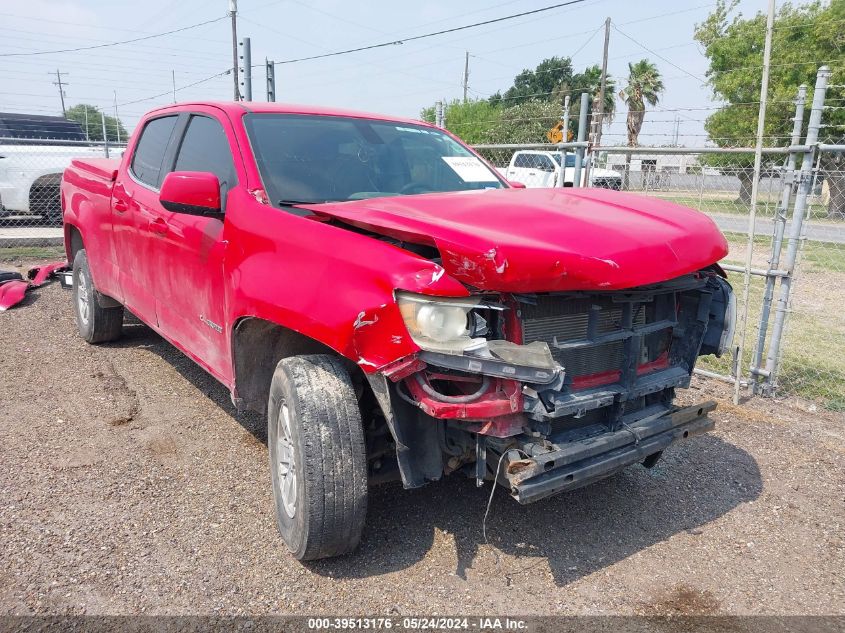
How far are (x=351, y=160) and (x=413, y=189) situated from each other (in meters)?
0.38

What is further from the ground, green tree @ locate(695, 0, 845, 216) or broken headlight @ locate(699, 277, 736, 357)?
green tree @ locate(695, 0, 845, 216)

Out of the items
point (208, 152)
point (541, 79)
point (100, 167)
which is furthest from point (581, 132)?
point (541, 79)

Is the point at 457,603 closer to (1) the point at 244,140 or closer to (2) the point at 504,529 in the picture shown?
(2) the point at 504,529

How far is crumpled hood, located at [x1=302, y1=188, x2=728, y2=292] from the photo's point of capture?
240cm

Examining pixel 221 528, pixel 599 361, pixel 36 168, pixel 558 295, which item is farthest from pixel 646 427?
pixel 36 168

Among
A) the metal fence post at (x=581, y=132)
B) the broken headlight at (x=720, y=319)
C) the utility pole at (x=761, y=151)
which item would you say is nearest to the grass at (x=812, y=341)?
the utility pole at (x=761, y=151)

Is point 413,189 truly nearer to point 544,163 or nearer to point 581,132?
point 581,132

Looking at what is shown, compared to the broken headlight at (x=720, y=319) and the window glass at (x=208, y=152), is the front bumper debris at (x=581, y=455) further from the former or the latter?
the window glass at (x=208, y=152)

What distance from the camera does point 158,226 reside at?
13.4ft

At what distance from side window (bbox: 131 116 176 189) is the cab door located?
0.24m

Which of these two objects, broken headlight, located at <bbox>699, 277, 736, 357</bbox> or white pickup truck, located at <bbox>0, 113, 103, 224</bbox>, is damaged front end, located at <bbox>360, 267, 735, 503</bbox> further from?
white pickup truck, located at <bbox>0, 113, 103, 224</bbox>

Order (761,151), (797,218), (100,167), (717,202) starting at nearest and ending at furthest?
(761,151) → (797,218) → (100,167) → (717,202)

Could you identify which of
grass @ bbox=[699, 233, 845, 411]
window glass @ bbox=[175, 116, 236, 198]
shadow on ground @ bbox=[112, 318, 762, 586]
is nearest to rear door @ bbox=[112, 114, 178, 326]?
window glass @ bbox=[175, 116, 236, 198]

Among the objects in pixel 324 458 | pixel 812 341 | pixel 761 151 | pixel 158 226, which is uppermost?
pixel 761 151
